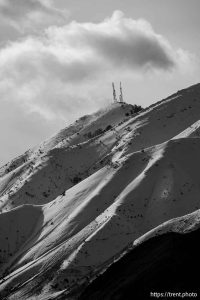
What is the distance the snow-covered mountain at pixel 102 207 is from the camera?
155ft

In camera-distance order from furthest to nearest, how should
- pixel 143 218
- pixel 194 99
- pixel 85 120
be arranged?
pixel 85 120 < pixel 194 99 < pixel 143 218

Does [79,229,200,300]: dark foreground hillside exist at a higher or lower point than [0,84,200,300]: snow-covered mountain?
lower

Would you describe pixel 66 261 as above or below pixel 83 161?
below

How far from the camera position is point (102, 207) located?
5850 centimetres

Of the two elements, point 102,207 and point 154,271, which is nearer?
point 154,271

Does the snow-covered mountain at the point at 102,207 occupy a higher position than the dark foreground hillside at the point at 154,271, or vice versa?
the snow-covered mountain at the point at 102,207

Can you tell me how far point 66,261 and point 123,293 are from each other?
40.3 feet

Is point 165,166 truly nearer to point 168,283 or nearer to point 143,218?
point 143,218

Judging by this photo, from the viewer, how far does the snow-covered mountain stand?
4731cm

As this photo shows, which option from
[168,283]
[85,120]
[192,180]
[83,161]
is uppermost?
[85,120]

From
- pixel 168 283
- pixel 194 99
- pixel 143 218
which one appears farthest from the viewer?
pixel 194 99

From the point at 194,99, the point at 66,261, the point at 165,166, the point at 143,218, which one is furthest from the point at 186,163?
the point at 194,99

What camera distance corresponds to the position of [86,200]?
60.1m

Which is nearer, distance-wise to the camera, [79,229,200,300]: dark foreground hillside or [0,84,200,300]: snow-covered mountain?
[79,229,200,300]: dark foreground hillside
